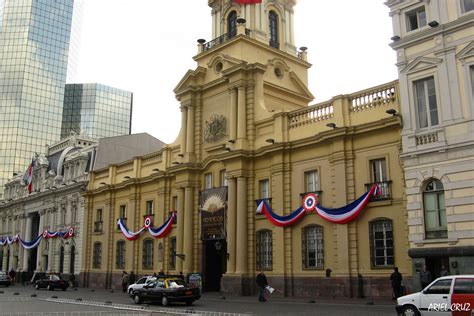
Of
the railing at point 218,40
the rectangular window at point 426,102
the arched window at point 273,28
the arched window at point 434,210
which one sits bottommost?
the arched window at point 434,210

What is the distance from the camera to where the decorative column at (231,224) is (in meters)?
32.8

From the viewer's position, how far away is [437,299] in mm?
15680

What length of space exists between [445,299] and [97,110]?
417 ft

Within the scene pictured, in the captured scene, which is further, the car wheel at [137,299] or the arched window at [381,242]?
the car wheel at [137,299]

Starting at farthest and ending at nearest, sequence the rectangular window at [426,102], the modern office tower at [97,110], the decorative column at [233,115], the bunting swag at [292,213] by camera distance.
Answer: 1. the modern office tower at [97,110]
2. the decorative column at [233,115]
3. the bunting swag at [292,213]
4. the rectangular window at [426,102]

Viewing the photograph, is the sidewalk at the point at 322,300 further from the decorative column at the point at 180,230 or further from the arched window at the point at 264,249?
the decorative column at the point at 180,230

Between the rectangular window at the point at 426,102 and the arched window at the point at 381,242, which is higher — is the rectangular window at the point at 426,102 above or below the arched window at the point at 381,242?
above

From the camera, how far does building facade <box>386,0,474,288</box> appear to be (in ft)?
70.9

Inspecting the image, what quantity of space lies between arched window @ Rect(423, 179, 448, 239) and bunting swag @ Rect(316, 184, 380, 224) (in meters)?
3.83

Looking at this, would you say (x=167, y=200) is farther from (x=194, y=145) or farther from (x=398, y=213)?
(x=398, y=213)

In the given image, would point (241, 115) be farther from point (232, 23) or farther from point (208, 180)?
point (232, 23)

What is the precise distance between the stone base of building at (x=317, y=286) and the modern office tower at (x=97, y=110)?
3995 inches

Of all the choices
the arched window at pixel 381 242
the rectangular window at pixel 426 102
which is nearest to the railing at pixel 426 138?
the rectangular window at pixel 426 102

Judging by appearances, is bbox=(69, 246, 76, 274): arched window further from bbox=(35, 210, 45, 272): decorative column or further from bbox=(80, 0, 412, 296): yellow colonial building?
bbox=(35, 210, 45, 272): decorative column
